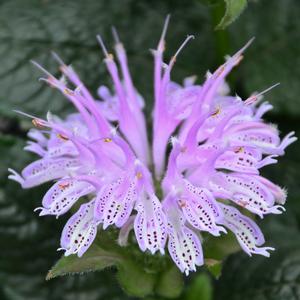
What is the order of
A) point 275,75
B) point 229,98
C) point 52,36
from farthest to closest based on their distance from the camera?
point 275,75
point 52,36
point 229,98

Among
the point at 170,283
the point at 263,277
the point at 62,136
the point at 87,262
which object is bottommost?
the point at 263,277

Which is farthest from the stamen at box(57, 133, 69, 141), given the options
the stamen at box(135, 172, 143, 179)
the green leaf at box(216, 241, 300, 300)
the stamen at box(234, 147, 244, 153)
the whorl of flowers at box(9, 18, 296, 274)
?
the green leaf at box(216, 241, 300, 300)

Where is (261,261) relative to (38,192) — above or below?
below

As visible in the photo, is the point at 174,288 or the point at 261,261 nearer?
the point at 174,288

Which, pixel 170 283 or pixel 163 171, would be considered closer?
pixel 170 283

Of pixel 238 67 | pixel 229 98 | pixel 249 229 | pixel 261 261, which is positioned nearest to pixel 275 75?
pixel 238 67

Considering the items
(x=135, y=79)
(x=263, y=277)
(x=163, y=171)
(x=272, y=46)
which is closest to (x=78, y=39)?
(x=135, y=79)

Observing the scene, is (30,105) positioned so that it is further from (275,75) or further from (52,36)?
(275,75)

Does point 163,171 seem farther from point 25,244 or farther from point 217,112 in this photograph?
point 25,244
